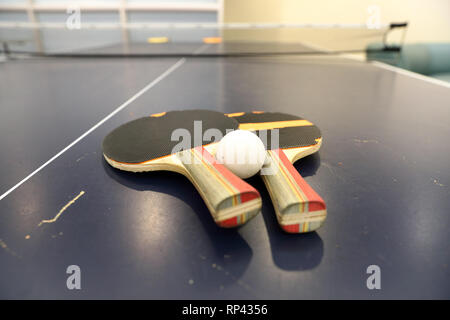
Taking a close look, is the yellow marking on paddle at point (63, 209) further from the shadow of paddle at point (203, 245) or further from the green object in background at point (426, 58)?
the green object in background at point (426, 58)

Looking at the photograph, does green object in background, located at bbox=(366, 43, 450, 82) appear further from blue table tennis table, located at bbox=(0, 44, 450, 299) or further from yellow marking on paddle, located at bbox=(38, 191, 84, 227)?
yellow marking on paddle, located at bbox=(38, 191, 84, 227)

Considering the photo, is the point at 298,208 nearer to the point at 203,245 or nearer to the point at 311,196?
the point at 311,196

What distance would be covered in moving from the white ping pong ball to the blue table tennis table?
6cm

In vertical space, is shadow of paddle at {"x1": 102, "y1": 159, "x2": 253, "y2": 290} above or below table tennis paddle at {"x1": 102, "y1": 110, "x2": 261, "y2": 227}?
below

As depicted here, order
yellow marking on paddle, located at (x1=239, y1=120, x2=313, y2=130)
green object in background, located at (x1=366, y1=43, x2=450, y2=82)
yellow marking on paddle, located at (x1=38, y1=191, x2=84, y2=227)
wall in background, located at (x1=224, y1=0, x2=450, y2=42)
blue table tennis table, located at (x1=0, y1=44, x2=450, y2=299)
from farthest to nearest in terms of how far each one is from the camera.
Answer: wall in background, located at (x1=224, y1=0, x2=450, y2=42), green object in background, located at (x1=366, y1=43, x2=450, y2=82), yellow marking on paddle, located at (x1=239, y1=120, x2=313, y2=130), yellow marking on paddle, located at (x1=38, y1=191, x2=84, y2=227), blue table tennis table, located at (x1=0, y1=44, x2=450, y2=299)

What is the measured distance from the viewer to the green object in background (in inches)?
147

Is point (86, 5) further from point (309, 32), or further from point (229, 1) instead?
point (309, 32)

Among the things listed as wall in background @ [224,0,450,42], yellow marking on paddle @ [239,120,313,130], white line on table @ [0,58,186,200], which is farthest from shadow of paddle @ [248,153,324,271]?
wall in background @ [224,0,450,42]

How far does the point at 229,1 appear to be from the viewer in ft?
21.5

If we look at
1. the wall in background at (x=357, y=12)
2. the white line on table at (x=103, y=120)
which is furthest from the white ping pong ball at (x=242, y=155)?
the wall in background at (x=357, y=12)

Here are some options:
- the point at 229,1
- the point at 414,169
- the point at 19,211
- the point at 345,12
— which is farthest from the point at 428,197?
the point at 229,1

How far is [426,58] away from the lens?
3.80 m

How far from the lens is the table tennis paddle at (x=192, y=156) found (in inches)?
20.1

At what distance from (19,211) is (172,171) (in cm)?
33
